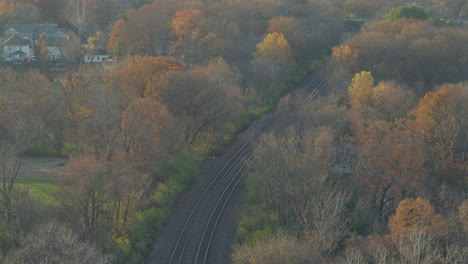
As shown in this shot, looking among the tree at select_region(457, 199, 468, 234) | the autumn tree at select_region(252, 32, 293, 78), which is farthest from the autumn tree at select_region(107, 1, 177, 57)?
the tree at select_region(457, 199, 468, 234)

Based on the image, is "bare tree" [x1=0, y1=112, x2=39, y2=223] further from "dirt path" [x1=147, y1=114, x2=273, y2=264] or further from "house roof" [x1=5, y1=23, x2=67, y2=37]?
"house roof" [x1=5, y1=23, x2=67, y2=37]

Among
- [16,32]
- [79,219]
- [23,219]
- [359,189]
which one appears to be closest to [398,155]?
[359,189]

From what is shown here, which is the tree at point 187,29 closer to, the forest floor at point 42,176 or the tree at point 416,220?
the forest floor at point 42,176

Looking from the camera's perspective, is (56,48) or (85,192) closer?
(85,192)

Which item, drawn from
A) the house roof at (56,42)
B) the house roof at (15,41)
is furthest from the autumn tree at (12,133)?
the house roof at (15,41)

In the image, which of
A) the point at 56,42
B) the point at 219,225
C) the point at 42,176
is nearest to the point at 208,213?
the point at 219,225

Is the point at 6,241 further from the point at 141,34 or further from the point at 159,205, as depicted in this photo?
the point at 141,34

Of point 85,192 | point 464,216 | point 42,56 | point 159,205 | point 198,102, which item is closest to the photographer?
point 85,192
